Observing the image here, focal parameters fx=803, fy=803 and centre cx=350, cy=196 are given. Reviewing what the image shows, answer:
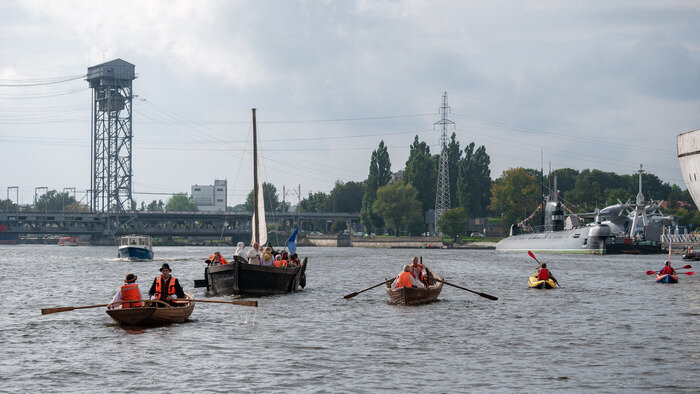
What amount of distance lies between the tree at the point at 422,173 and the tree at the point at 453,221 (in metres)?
8.17

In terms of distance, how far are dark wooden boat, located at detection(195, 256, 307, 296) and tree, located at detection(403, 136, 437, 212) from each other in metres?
135

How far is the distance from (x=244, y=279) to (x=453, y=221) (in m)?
135

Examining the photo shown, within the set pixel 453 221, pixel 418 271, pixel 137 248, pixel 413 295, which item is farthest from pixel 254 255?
pixel 453 221

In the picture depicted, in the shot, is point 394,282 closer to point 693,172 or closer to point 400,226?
point 693,172

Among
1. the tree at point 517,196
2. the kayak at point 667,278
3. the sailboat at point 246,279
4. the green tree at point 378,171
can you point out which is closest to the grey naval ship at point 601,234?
the tree at point 517,196

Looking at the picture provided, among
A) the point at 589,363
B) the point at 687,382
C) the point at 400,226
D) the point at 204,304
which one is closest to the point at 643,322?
the point at 589,363

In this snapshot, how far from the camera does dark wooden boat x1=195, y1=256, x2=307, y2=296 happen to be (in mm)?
39312

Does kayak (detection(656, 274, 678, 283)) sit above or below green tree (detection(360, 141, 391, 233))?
below

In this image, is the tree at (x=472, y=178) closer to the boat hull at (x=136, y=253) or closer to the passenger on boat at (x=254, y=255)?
the boat hull at (x=136, y=253)

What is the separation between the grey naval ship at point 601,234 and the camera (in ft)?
414

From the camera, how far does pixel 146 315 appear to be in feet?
93.2

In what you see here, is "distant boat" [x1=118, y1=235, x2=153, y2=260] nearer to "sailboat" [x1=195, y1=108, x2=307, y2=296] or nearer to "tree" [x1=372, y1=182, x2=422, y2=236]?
"sailboat" [x1=195, y1=108, x2=307, y2=296]

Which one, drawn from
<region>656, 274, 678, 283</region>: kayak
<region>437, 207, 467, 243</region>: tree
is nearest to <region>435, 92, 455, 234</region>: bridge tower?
<region>437, 207, 467, 243</region>: tree

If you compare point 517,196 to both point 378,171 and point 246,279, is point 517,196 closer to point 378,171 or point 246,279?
point 378,171
